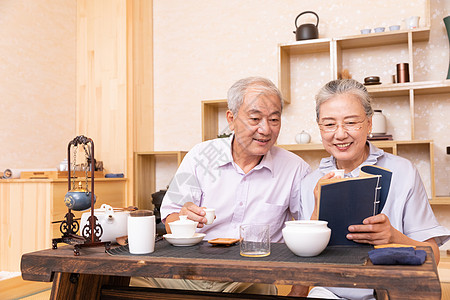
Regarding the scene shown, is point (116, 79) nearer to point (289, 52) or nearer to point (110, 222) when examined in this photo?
point (289, 52)

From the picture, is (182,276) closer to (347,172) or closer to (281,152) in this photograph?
(347,172)

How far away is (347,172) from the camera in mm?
1804

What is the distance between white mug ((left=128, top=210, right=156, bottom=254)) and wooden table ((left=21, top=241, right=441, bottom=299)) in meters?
0.04

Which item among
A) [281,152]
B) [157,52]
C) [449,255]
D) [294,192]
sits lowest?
[449,255]

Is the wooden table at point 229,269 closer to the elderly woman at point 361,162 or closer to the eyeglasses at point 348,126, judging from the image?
the elderly woman at point 361,162

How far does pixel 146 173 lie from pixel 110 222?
2951 mm

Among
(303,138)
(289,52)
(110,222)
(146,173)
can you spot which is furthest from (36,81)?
(110,222)

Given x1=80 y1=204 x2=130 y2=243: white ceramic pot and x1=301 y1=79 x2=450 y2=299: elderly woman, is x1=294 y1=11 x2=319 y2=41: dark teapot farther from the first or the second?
x1=80 y1=204 x2=130 y2=243: white ceramic pot

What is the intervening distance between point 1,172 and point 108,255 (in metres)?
2.79

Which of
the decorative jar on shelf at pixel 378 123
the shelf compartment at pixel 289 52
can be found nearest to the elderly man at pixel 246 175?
the decorative jar on shelf at pixel 378 123

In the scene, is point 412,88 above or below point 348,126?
above

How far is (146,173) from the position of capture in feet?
14.7

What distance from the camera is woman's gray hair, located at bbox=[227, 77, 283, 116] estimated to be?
1999mm

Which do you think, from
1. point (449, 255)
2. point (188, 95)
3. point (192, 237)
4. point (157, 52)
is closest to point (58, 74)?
point (157, 52)
